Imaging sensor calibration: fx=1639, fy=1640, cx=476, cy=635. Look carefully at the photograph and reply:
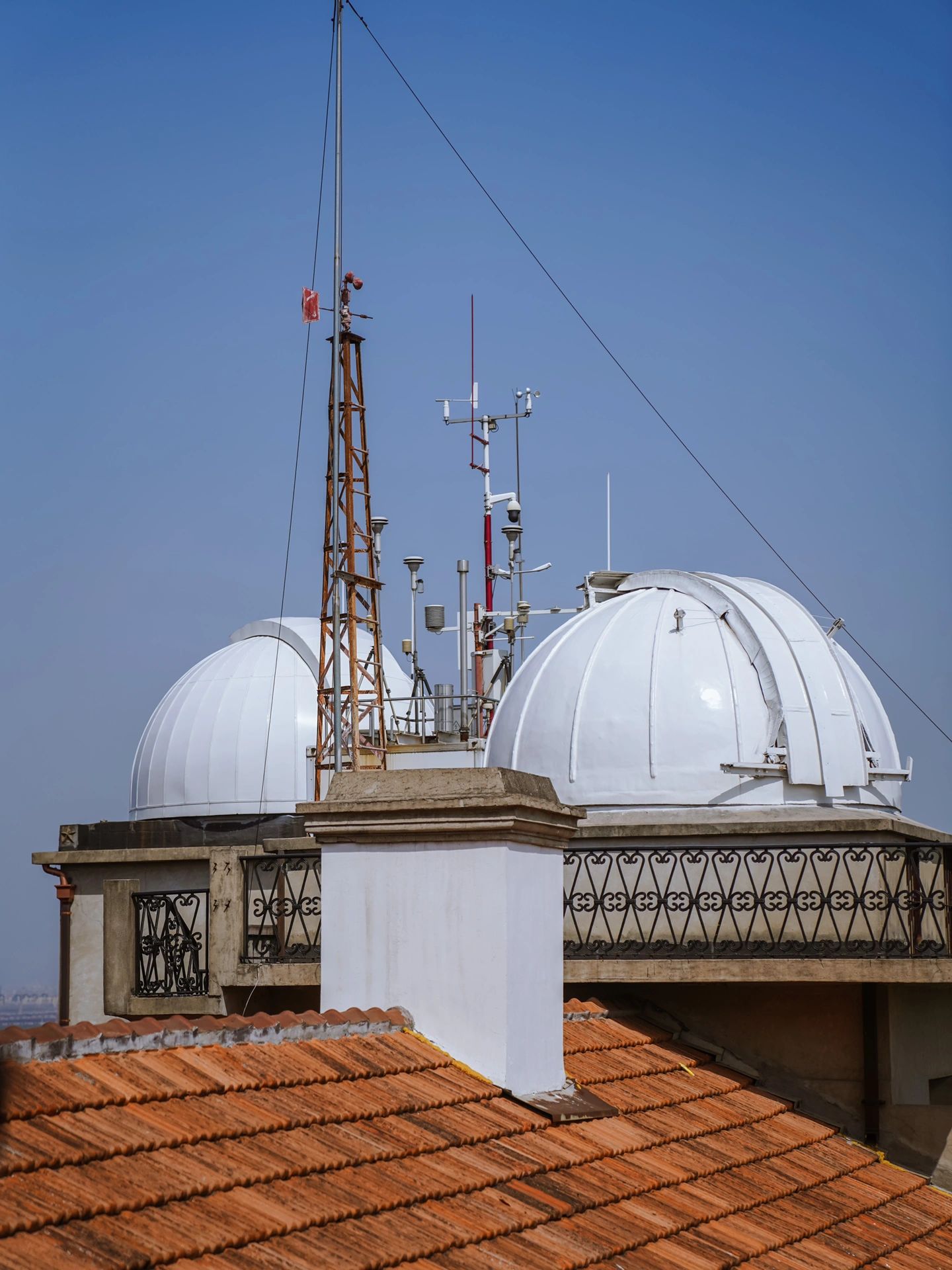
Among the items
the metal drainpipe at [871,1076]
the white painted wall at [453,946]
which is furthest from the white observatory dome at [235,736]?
the white painted wall at [453,946]

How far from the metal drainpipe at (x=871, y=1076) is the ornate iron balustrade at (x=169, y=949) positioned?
578 cm

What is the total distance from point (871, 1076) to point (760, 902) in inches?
65.0

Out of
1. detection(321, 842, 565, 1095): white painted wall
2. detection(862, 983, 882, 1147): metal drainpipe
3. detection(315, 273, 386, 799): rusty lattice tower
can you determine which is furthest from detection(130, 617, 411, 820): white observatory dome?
detection(321, 842, 565, 1095): white painted wall

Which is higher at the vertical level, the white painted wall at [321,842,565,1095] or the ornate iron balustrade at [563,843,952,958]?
the white painted wall at [321,842,565,1095]

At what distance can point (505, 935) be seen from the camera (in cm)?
725

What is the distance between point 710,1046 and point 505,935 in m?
5.17

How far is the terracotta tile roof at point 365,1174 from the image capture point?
472cm

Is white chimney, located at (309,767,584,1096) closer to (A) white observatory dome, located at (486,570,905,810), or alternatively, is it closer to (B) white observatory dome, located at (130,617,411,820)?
(A) white observatory dome, located at (486,570,905,810)

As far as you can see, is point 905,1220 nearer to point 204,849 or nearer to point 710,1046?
point 710,1046

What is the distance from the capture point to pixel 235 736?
31.0m

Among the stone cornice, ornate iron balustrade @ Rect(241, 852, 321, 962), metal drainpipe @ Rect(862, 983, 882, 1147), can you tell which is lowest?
metal drainpipe @ Rect(862, 983, 882, 1147)

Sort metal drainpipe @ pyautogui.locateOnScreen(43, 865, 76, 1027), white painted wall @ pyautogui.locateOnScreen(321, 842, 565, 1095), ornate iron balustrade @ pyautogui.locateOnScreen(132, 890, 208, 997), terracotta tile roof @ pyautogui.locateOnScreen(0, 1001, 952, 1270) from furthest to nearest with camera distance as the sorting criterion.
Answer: metal drainpipe @ pyautogui.locateOnScreen(43, 865, 76, 1027) < ornate iron balustrade @ pyautogui.locateOnScreen(132, 890, 208, 997) < white painted wall @ pyautogui.locateOnScreen(321, 842, 565, 1095) < terracotta tile roof @ pyautogui.locateOnScreen(0, 1001, 952, 1270)

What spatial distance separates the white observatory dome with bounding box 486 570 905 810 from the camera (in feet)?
52.5

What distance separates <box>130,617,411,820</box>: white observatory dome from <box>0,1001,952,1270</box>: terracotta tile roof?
885 inches
